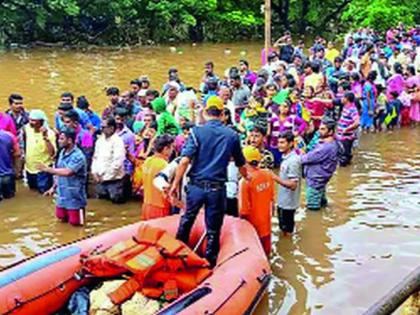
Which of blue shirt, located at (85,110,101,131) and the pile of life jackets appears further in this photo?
blue shirt, located at (85,110,101,131)

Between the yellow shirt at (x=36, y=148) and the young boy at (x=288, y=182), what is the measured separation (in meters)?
3.43

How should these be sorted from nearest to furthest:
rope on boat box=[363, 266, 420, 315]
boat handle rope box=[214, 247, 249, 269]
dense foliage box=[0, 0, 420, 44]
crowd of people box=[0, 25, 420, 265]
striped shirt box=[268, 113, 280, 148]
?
rope on boat box=[363, 266, 420, 315] → boat handle rope box=[214, 247, 249, 269] → crowd of people box=[0, 25, 420, 265] → striped shirt box=[268, 113, 280, 148] → dense foliage box=[0, 0, 420, 44]

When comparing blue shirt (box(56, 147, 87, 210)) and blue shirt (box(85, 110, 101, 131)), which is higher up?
blue shirt (box(85, 110, 101, 131))

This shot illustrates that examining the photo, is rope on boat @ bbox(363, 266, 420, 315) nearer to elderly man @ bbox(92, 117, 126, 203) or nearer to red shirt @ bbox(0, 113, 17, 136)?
elderly man @ bbox(92, 117, 126, 203)

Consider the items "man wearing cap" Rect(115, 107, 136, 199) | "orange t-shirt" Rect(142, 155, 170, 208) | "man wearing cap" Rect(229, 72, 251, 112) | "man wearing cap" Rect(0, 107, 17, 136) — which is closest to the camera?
"orange t-shirt" Rect(142, 155, 170, 208)

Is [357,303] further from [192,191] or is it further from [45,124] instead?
[45,124]

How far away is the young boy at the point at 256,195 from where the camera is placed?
7.40 meters

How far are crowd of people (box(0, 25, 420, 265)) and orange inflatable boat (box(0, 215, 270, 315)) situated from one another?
423mm

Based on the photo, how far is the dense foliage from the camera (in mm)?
29516

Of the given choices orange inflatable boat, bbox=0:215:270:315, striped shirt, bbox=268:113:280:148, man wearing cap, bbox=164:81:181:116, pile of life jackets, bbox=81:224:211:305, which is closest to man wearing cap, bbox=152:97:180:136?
man wearing cap, bbox=164:81:181:116

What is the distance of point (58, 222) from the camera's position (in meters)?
9.33

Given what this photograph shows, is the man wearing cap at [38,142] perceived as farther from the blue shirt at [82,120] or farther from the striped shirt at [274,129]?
the striped shirt at [274,129]

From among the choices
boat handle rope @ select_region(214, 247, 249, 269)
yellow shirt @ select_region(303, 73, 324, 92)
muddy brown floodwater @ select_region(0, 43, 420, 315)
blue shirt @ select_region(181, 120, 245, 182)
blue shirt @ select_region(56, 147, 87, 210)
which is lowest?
muddy brown floodwater @ select_region(0, 43, 420, 315)

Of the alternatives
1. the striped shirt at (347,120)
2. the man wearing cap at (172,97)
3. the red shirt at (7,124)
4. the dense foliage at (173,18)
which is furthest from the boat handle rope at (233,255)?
the dense foliage at (173,18)
